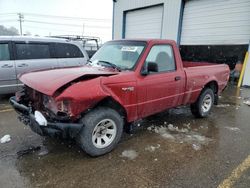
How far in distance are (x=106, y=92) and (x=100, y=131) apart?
2.14ft

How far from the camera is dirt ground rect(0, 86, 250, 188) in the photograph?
2.99m

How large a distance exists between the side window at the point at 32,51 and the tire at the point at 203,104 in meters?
4.78

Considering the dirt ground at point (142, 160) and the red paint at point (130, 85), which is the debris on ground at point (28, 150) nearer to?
the dirt ground at point (142, 160)

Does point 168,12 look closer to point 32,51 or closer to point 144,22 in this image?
point 144,22

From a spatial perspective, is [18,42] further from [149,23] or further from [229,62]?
[229,62]

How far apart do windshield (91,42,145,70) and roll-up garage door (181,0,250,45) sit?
8.53m

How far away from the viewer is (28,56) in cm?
691

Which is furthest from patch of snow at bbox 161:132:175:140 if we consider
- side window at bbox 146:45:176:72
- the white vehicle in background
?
the white vehicle in background

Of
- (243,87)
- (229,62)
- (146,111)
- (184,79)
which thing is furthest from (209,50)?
(146,111)

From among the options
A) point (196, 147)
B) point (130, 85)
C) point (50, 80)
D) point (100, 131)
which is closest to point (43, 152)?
point (100, 131)

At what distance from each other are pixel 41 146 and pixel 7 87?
11.6ft

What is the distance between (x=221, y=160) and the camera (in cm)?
358

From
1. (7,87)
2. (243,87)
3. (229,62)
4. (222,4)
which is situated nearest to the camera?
(7,87)

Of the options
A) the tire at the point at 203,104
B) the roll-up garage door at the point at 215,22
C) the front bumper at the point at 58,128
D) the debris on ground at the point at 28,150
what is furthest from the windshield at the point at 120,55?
the roll-up garage door at the point at 215,22
